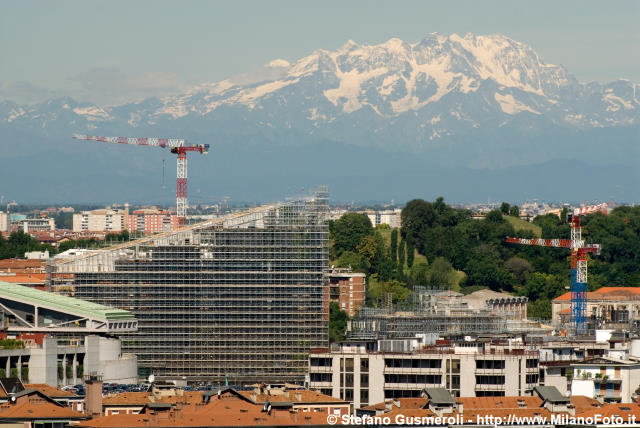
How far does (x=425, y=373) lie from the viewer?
298 feet

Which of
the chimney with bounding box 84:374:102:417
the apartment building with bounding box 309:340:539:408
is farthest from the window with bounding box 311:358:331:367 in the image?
the chimney with bounding box 84:374:102:417

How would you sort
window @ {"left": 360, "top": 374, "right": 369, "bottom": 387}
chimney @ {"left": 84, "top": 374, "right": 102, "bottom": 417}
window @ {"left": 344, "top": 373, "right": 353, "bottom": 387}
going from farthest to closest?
1. window @ {"left": 344, "top": 373, "right": 353, "bottom": 387}
2. window @ {"left": 360, "top": 374, "right": 369, "bottom": 387}
3. chimney @ {"left": 84, "top": 374, "right": 102, "bottom": 417}

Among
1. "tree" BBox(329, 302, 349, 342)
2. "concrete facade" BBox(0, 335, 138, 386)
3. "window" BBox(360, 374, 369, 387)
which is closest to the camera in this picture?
"window" BBox(360, 374, 369, 387)

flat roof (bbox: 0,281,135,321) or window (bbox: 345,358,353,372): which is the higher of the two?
flat roof (bbox: 0,281,135,321)

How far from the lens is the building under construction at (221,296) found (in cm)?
15825

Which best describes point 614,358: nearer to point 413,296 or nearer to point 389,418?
point 389,418

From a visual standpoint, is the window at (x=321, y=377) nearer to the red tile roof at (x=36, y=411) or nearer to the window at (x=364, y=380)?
the window at (x=364, y=380)

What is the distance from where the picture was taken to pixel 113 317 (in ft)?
449

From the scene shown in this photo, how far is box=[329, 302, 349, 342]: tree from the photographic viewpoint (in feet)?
570

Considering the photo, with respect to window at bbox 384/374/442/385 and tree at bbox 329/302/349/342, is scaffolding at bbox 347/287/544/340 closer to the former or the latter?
tree at bbox 329/302/349/342

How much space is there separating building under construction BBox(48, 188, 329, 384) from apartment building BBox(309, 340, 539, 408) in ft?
207

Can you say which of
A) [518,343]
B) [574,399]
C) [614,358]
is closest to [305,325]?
[518,343]

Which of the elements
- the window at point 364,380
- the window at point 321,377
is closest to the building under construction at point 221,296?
the window at point 321,377

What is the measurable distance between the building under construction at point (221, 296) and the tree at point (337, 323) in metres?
11.3
